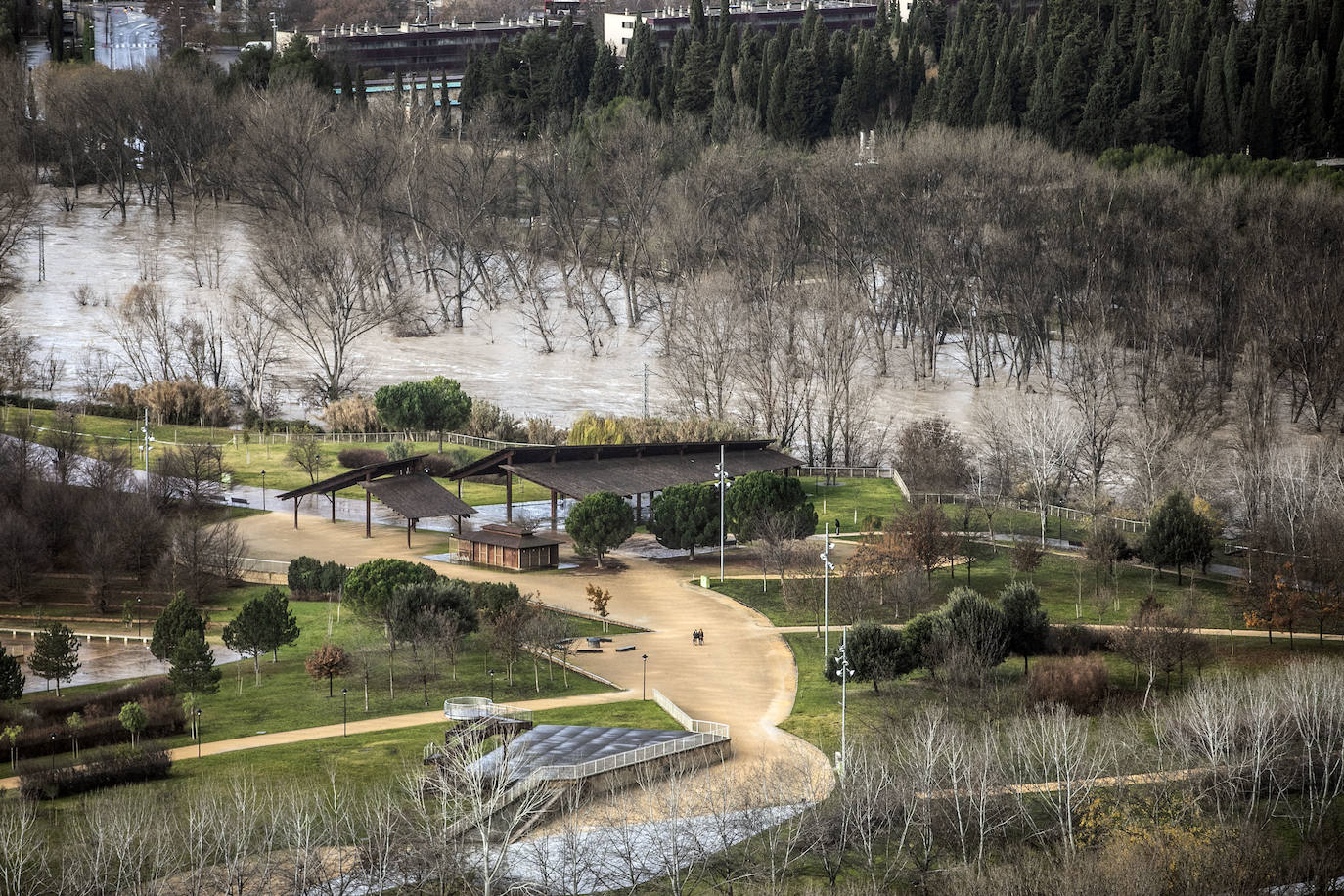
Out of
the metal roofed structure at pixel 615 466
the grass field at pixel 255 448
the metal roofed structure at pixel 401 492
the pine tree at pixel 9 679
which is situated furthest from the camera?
the grass field at pixel 255 448

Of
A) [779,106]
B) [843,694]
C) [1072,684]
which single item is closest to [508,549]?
[843,694]

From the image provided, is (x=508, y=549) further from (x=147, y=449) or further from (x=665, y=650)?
(x=147, y=449)

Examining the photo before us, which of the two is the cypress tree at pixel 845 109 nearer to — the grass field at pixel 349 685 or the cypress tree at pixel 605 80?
the cypress tree at pixel 605 80

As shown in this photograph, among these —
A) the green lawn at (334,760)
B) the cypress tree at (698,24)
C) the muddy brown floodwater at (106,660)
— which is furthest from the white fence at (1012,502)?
the cypress tree at (698,24)

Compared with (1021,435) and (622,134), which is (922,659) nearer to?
(1021,435)

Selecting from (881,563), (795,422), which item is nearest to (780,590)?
(881,563)

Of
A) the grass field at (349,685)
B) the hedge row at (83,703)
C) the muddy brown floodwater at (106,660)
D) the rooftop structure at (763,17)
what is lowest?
the muddy brown floodwater at (106,660)

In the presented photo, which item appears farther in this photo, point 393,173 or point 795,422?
point 393,173
